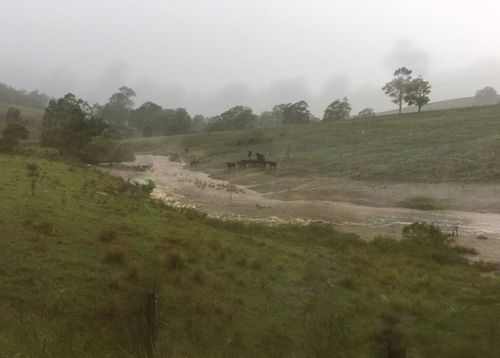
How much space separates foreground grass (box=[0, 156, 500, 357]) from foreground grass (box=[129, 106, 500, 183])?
29.7 m

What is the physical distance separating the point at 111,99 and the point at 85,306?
200 m

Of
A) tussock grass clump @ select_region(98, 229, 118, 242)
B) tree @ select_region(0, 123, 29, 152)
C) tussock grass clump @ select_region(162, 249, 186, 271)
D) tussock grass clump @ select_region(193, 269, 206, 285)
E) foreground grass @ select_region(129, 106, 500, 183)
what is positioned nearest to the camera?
tussock grass clump @ select_region(193, 269, 206, 285)

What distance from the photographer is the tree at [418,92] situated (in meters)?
105

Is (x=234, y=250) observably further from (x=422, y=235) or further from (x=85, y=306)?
(x=422, y=235)

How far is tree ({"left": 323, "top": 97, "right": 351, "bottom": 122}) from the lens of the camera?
13538cm

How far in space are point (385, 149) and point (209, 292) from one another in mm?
54142

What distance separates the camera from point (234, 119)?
147 m

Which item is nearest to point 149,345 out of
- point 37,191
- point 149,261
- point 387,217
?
point 149,261

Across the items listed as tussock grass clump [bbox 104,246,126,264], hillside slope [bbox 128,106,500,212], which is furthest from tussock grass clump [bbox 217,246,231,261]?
hillside slope [bbox 128,106,500,212]

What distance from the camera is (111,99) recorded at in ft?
652

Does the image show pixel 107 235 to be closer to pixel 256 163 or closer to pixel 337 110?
pixel 256 163

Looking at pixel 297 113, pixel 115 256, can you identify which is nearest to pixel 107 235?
pixel 115 256

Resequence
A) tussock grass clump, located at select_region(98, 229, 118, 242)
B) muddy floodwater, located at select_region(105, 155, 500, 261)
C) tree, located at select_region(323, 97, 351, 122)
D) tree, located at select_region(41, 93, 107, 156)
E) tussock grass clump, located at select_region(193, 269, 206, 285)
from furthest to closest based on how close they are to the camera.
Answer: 1. tree, located at select_region(323, 97, 351, 122)
2. tree, located at select_region(41, 93, 107, 156)
3. muddy floodwater, located at select_region(105, 155, 500, 261)
4. tussock grass clump, located at select_region(98, 229, 118, 242)
5. tussock grass clump, located at select_region(193, 269, 206, 285)

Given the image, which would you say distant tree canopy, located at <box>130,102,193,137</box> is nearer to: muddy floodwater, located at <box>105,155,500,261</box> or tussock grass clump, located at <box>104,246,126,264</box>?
muddy floodwater, located at <box>105,155,500,261</box>
